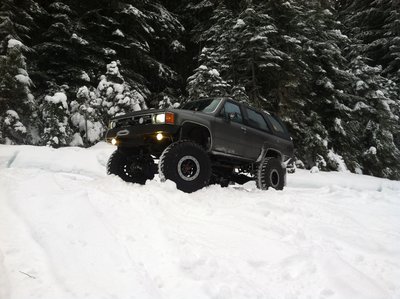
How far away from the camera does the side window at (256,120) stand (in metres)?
8.40

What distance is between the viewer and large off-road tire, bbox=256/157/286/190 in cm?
810

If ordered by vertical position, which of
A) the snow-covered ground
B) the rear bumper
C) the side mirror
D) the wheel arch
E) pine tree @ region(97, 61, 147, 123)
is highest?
pine tree @ region(97, 61, 147, 123)

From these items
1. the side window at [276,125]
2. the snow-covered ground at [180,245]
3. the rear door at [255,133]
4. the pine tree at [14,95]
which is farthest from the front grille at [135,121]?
the pine tree at [14,95]

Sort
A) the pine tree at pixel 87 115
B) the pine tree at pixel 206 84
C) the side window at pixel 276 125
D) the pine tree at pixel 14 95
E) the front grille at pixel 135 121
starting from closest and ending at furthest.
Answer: the front grille at pixel 135 121
the side window at pixel 276 125
the pine tree at pixel 14 95
the pine tree at pixel 87 115
the pine tree at pixel 206 84

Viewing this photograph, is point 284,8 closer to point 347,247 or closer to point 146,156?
point 146,156

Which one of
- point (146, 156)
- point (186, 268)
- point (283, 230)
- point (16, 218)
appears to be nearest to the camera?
point (186, 268)

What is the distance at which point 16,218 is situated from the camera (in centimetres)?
396

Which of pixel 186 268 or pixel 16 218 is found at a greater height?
pixel 16 218

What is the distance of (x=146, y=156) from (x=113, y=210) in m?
2.76

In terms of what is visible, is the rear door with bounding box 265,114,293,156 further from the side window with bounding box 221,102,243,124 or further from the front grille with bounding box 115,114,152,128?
the front grille with bounding box 115,114,152,128

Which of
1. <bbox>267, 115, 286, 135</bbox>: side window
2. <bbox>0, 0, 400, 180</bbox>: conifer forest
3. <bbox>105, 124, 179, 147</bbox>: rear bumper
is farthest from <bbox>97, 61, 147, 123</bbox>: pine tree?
<bbox>105, 124, 179, 147</bbox>: rear bumper

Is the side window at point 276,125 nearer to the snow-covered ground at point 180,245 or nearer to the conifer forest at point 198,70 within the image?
the snow-covered ground at point 180,245

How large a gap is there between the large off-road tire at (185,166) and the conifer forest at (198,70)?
701cm

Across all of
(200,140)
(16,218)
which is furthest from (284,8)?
(16,218)
